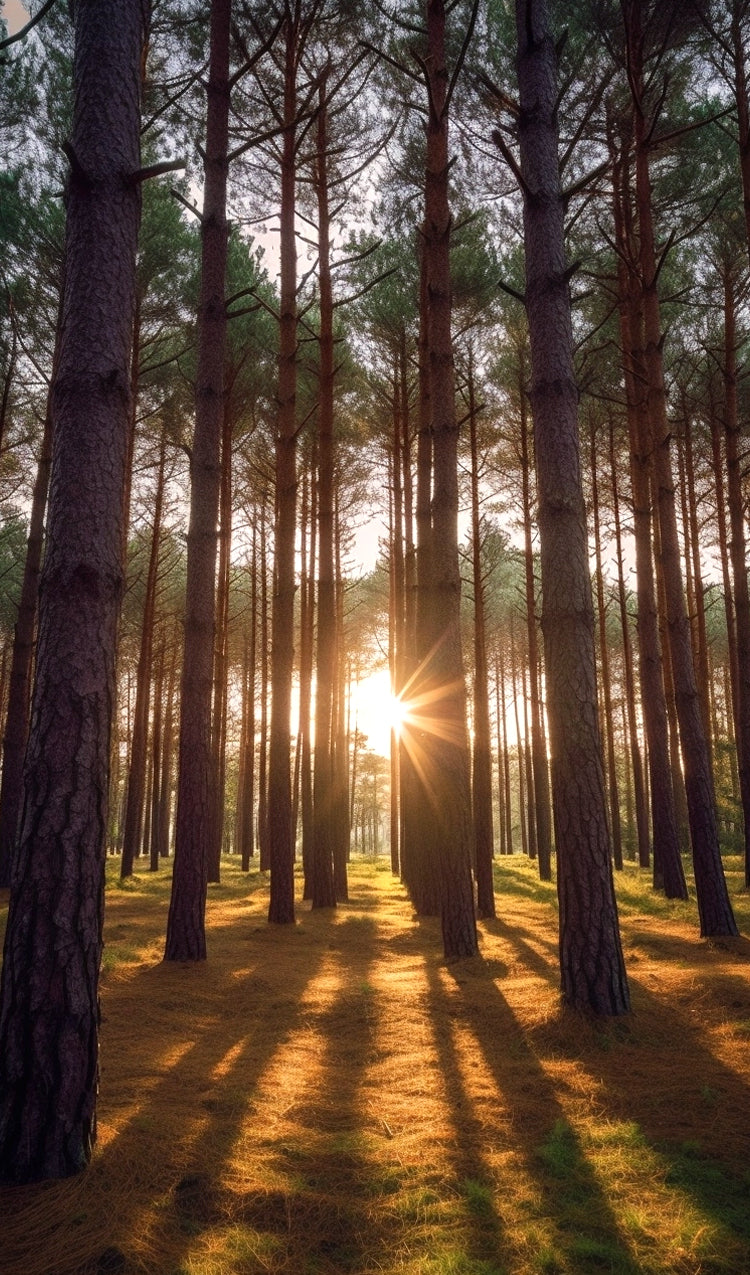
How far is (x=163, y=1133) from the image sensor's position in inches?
116

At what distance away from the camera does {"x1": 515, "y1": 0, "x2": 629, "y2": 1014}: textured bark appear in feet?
15.1

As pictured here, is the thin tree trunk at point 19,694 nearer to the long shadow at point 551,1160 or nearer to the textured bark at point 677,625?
the textured bark at point 677,625

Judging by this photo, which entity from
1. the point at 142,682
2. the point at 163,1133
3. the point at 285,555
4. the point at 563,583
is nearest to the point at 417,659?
the point at 285,555

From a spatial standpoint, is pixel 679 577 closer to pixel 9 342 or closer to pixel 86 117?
pixel 86 117

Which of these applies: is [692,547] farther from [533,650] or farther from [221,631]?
[221,631]

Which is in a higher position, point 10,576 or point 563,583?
point 10,576

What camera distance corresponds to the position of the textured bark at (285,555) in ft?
31.2

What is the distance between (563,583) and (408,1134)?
3473 mm

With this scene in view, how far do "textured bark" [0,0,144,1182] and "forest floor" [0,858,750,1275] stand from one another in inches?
13.6

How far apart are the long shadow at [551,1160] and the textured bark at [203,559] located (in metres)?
3.25

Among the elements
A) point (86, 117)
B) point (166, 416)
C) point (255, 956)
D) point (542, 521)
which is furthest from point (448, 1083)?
point (166, 416)

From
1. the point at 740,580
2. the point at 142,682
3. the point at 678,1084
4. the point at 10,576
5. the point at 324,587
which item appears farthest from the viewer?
the point at 10,576

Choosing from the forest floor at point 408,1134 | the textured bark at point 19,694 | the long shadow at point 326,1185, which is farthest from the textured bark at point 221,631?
the long shadow at point 326,1185

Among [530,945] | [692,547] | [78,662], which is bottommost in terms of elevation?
[530,945]
